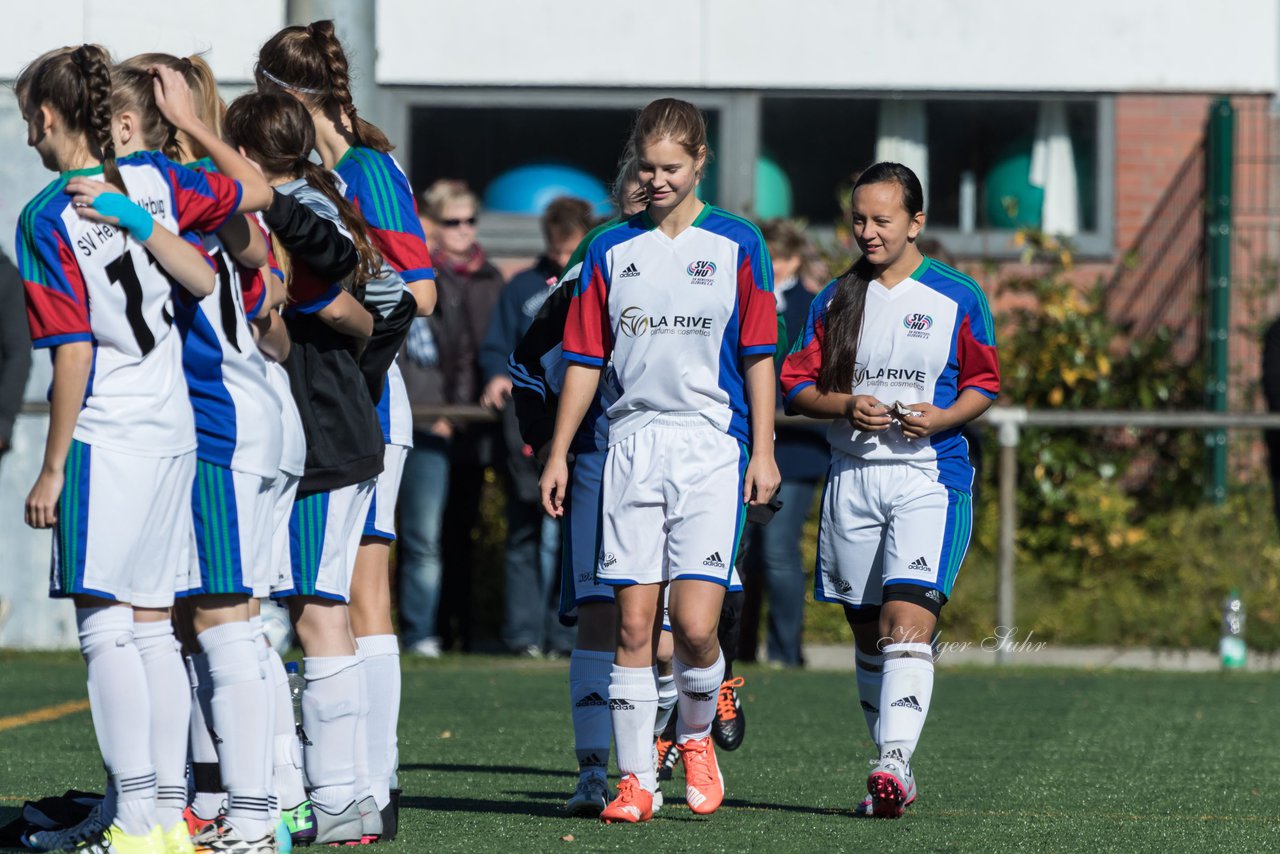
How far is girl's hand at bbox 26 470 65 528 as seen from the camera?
408cm

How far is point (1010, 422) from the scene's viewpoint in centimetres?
1076

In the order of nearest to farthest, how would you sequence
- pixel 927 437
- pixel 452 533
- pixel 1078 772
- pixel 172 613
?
pixel 172 613 < pixel 927 437 < pixel 1078 772 < pixel 452 533

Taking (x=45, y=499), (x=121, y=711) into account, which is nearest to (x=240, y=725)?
(x=121, y=711)

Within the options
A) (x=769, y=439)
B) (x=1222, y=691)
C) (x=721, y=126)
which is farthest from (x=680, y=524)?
(x=721, y=126)

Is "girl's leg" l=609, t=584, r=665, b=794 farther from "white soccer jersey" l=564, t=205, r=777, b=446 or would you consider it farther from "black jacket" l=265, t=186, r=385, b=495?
"black jacket" l=265, t=186, r=385, b=495

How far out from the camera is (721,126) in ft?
43.1

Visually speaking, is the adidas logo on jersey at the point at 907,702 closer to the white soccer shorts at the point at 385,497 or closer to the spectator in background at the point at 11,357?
the white soccer shorts at the point at 385,497

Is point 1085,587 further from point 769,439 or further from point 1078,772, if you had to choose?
point 769,439

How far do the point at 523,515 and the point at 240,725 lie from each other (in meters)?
6.35

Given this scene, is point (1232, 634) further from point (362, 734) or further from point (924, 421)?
point (362, 734)

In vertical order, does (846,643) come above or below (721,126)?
below

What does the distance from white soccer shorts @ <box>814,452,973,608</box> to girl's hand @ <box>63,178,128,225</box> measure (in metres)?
2.33

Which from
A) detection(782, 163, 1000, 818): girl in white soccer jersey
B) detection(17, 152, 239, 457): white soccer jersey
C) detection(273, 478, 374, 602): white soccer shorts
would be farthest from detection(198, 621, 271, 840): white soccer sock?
detection(782, 163, 1000, 818): girl in white soccer jersey

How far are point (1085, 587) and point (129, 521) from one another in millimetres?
8104
